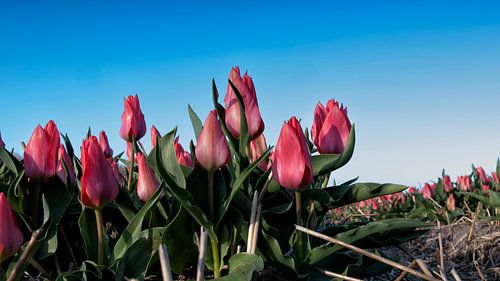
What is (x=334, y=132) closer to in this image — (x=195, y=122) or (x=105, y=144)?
(x=195, y=122)

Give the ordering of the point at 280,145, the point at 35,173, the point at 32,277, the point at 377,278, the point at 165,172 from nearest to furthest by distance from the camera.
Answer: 1. the point at 165,172
2. the point at 280,145
3. the point at 35,173
4. the point at 32,277
5. the point at 377,278

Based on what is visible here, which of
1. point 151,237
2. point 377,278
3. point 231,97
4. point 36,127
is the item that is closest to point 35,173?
point 36,127

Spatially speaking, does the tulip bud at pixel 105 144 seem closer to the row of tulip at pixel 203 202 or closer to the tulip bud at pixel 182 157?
the row of tulip at pixel 203 202

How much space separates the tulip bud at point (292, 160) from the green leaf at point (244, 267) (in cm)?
24

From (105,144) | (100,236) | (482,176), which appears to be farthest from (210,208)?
(482,176)

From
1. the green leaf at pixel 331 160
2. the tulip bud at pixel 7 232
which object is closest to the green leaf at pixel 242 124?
the green leaf at pixel 331 160

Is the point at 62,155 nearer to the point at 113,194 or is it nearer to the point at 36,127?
the point at 36,127

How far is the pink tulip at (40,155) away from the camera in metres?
1.70

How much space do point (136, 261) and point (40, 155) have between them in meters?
0.47

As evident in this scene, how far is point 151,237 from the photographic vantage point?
1.59 meters

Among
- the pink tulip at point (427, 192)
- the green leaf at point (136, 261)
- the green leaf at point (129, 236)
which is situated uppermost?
the green leaf at point (129, 236)

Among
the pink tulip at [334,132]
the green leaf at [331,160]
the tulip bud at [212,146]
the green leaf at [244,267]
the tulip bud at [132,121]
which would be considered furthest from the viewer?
the tulip bud at [132,121]

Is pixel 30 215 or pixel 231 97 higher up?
pixel 231 97

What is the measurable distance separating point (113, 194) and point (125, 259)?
0.66ft
